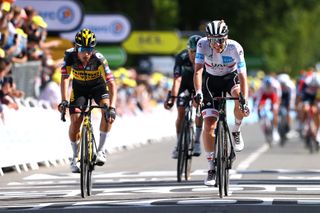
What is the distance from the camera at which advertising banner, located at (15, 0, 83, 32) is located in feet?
97.5

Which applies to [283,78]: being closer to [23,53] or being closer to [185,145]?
[23,53]

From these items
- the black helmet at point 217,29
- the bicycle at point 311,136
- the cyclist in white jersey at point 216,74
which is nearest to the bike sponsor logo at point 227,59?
the cyclist in white jersey at point 216,74

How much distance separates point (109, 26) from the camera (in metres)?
38.0

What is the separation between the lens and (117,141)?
2833cm

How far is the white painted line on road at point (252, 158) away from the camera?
20922 mm

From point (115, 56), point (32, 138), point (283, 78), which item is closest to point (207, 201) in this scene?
point (32, 138)

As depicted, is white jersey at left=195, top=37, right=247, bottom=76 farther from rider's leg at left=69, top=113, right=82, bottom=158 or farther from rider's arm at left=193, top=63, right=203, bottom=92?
rider's leg at left=69, top=113, right=82, bottom=158

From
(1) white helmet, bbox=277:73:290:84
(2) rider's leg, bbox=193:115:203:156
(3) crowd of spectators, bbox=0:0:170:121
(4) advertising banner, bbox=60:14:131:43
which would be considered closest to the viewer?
Result: (2) rider's leg, bbox=193:115:203:156

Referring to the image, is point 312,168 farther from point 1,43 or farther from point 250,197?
point 250,197

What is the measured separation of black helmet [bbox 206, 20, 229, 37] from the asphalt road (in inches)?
70.8

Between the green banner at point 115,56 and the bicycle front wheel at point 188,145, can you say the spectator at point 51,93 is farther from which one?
the green banner at point 115,56

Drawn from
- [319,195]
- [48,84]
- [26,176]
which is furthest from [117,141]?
[319,195]

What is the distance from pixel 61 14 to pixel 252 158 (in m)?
7.70

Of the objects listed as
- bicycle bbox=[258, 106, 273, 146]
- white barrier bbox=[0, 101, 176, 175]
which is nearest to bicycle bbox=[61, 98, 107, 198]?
white barrier bbox=[0, 101, 176, 175]
